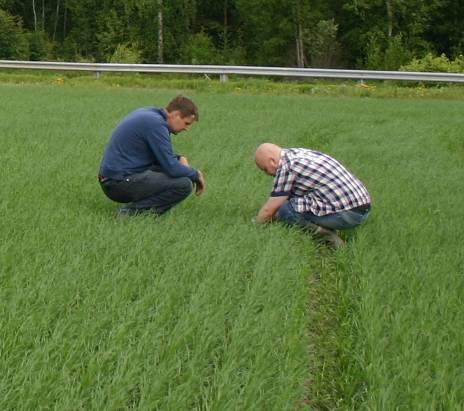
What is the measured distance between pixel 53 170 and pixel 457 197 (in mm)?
3775

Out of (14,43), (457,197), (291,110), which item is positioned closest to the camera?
(457,197)

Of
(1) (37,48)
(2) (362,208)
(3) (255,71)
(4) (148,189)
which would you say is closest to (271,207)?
(2) (362,208)

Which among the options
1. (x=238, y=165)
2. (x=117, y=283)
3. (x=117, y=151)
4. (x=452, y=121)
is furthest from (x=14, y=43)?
(x=117, y=283)

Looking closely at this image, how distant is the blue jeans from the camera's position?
16.6 ft

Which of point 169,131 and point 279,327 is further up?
point 169,131

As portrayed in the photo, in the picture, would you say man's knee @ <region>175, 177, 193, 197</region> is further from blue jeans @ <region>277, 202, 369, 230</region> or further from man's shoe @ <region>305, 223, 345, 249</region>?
man's shoe @ <region>305, 223, 345, 249</region>

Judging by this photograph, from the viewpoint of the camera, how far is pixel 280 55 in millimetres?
30453

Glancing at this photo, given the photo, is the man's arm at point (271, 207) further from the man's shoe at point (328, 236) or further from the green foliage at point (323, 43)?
the green foliage at point (323, 43)

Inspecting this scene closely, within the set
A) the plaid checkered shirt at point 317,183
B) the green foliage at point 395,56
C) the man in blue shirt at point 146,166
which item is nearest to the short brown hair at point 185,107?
the man in blue shirt at point 146,166

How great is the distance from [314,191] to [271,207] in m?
0.34

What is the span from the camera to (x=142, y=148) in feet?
17.4

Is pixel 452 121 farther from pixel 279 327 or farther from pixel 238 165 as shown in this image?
pixel 279 327

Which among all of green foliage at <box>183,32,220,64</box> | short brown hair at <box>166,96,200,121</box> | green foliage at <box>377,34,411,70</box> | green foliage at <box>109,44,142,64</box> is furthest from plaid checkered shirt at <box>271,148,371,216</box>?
green foliage at <box>183,32,220,64</box>

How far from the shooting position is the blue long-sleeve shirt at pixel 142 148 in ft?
16.9
